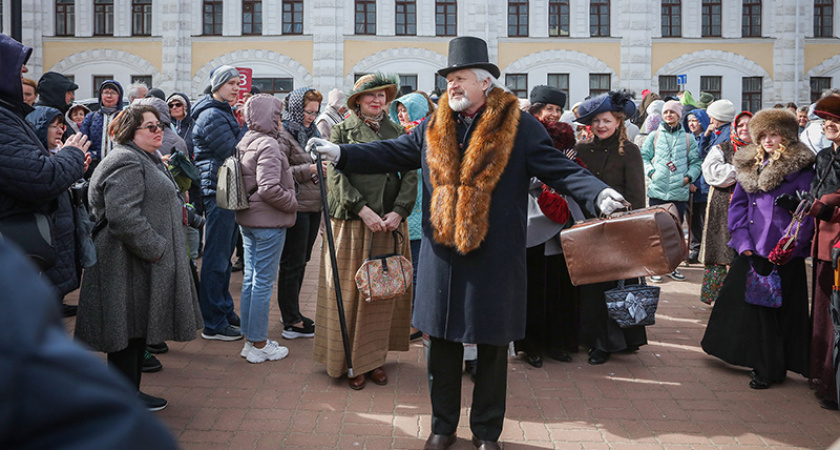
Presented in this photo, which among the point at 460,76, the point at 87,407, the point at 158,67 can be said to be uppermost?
the point at 158,67

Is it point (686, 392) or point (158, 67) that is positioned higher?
point (158, 67)

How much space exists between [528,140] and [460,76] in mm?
507

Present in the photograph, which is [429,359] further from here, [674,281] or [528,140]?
[674,281]

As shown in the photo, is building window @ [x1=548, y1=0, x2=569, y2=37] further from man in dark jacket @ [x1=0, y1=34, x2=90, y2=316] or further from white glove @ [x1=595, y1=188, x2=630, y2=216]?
man in dark jacket @ [x1=0, y1=34, x2=90, y2=316]

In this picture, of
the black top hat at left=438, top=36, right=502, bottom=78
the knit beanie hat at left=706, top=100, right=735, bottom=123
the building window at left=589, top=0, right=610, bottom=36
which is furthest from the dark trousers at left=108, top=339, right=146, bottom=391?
the building window at left=589, top=0, right=610, bottom=36

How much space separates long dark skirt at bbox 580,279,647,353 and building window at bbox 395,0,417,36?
25170 millimetres

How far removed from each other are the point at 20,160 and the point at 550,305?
3.91 metres

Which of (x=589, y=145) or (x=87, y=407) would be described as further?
(x=589, y=145)

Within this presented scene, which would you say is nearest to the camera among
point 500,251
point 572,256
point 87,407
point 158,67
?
point 87,407

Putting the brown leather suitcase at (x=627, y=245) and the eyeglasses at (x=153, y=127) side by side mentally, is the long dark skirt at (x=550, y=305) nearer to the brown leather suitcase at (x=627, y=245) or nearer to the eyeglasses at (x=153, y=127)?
the brown leather suitcase at (x=627, y=245)

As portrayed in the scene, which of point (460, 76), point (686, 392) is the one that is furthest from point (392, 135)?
point (686, 392)

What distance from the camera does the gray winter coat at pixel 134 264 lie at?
3947mm

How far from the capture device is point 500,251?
373 cm

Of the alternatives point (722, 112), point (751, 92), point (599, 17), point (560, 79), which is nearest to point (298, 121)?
point (722, 112)
